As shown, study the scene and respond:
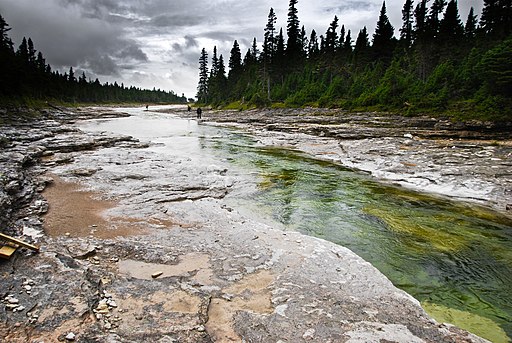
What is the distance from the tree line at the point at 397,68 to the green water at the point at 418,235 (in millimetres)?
21906

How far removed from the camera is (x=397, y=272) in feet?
23.8

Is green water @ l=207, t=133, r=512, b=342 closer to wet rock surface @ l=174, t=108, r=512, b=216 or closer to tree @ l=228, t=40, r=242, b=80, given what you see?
wet rock surface @ l=174, t=108, r=512, b=216

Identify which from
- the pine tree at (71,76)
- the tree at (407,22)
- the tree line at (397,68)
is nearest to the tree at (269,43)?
the tree line at (397,68)

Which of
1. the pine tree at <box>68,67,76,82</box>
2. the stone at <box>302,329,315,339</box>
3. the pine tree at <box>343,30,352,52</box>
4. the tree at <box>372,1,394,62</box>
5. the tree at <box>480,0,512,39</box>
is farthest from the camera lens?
the pine tree at <box>68,67,76,82</box>

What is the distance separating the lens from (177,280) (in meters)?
6.09

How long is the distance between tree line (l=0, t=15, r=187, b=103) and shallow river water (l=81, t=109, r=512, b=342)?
48.5 meters

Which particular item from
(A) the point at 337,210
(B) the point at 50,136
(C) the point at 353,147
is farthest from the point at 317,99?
(A) the point at 337,210

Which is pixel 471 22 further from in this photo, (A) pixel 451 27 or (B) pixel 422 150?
(B) pixel 422 150

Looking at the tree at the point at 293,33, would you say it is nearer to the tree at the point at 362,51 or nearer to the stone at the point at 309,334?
the tree at the point at 362,51

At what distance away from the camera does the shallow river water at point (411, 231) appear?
6.23 m

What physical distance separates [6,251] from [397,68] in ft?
153

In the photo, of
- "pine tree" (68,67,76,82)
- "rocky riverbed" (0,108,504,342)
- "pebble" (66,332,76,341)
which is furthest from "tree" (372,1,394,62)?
"pine tree" (68,67,76,82)

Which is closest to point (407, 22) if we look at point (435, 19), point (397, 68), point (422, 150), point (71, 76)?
point (435, 19)

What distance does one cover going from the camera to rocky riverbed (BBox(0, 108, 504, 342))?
456cm
